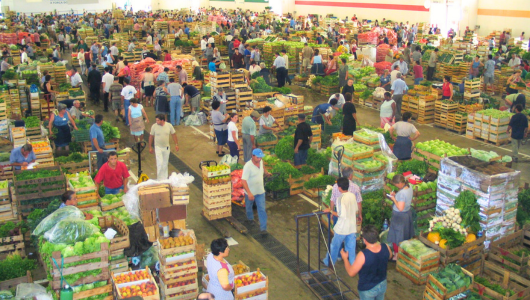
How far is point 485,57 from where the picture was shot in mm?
23891

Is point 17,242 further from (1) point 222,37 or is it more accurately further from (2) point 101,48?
(1) point 222,37

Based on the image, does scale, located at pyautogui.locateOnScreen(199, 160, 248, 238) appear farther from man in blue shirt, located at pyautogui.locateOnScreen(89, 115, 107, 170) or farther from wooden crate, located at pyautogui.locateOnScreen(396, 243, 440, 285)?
wooden crate, located at pyautogui.locateOnScreen(396, 243, 440, 285)

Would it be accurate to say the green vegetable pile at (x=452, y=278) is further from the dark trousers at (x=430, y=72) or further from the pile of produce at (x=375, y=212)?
the dark trousers at (x=430, y=72)

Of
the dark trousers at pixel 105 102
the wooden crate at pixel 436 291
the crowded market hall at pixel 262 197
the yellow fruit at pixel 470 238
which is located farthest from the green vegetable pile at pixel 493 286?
the dark trousers at pixel 105 102

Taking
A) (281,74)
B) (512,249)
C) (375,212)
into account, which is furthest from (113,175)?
(281,74)

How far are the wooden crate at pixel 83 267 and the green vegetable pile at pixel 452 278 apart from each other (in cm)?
462

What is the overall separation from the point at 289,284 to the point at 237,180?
3444 millimetres

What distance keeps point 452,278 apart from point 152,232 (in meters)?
4.87

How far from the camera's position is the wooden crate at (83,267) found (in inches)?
263

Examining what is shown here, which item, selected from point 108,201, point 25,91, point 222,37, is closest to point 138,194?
point 108,201

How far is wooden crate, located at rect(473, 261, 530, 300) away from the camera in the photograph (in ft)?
23.2

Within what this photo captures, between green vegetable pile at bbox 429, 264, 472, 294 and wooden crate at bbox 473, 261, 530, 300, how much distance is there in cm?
22

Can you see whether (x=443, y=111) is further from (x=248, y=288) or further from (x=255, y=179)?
(x=248, y=288)

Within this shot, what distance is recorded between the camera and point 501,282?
7758mm
